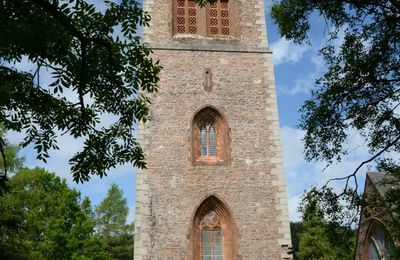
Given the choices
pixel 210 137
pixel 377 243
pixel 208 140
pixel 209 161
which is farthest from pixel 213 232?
pixel 377 243

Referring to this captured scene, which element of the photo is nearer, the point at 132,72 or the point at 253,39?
the point at 132,72

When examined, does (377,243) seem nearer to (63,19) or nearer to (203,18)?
(203,18)

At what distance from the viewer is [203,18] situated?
1827 cm

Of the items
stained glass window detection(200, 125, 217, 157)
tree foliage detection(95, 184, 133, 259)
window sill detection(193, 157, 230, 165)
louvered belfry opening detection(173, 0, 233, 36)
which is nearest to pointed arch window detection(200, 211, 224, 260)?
window sill detection(193, 157, 230, 165)

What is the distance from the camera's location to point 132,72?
766 centimetres

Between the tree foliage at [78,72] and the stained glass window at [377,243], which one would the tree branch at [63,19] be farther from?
the stained glass window at [377,243]

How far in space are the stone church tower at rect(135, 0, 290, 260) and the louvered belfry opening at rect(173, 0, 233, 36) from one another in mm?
43

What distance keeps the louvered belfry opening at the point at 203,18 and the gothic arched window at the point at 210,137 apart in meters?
3.61

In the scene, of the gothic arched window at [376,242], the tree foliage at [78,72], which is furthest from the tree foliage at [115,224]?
the tree foliage at [78,72]

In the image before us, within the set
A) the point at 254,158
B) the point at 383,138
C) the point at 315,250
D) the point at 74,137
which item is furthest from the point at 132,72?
the point at 315,250

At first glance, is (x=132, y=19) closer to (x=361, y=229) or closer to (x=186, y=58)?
(x=186, y=58)

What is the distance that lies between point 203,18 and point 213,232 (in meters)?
8.45

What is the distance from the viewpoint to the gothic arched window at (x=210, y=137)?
51.8ft

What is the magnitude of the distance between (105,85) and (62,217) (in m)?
19.2
